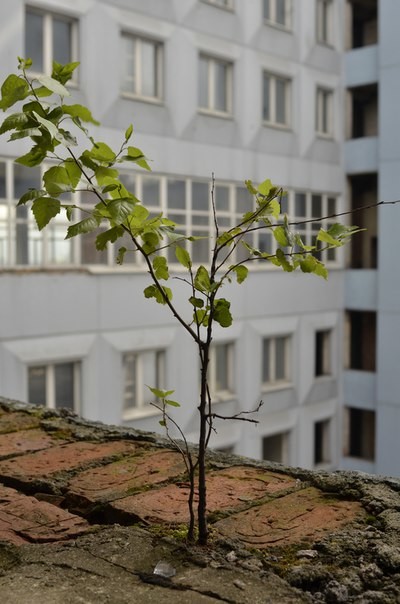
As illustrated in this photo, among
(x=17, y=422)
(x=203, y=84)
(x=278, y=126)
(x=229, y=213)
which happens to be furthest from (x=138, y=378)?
(x=17, y=422)

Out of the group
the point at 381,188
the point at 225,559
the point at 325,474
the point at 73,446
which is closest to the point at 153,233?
the point at 225,559

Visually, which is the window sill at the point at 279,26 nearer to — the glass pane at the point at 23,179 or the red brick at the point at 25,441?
the glass pane at the point at 23,179

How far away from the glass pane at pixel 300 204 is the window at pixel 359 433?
5524mm

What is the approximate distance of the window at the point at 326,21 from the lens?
19812mm

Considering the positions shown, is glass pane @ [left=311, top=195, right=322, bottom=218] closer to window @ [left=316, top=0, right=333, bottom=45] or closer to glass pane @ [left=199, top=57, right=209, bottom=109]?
window @ [left=316, top=0, right=333, bottom=45]

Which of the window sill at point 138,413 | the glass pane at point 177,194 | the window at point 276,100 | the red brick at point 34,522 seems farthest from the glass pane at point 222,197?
the red brick at point 34,522

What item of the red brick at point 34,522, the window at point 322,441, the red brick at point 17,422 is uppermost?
the red brick at point 17,422

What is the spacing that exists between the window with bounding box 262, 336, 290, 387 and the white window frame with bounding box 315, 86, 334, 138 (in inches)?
214

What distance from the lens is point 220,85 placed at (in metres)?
17.0

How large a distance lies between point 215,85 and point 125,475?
14854mm

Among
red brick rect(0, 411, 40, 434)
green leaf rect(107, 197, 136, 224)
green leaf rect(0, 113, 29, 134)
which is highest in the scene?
green leaf rect(0, 113, 29, 134)

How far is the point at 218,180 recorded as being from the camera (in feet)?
54.4

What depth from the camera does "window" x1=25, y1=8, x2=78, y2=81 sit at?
13.6 m

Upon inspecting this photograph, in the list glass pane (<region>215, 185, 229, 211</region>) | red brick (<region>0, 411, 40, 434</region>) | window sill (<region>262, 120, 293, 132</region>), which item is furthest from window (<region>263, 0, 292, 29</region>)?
red brick (<region>0, 411, 40, 434</region>)
